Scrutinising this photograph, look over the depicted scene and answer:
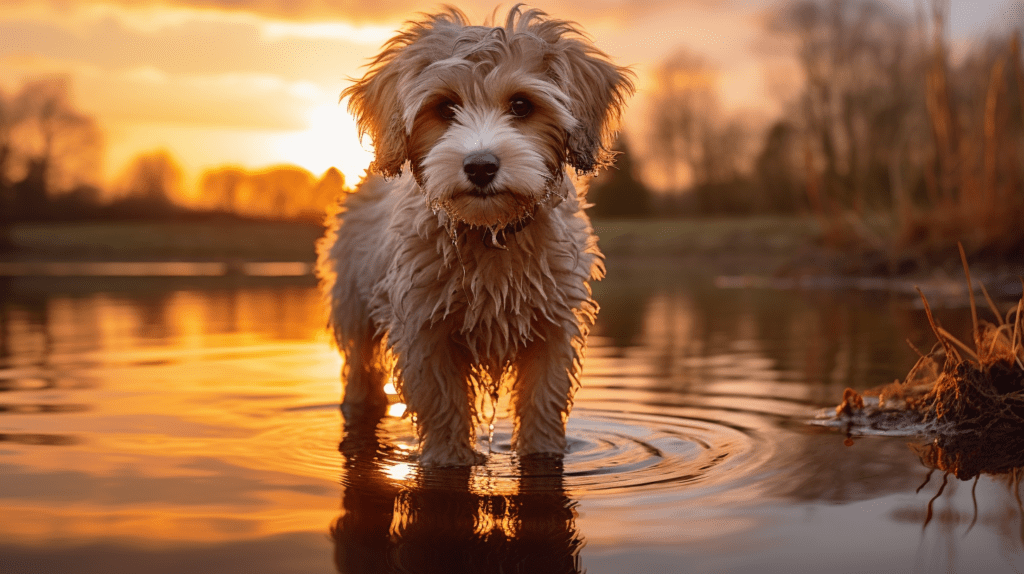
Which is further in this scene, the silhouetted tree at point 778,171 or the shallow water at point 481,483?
the silhouetted tree at point 778,171

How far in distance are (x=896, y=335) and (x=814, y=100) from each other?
119 feet

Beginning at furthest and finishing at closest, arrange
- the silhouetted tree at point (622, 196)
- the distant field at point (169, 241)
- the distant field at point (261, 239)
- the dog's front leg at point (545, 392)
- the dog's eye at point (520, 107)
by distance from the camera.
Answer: the silhouetted tree at point (622, 196), the distant field at point (169, 241), the distant field at point (261, 239), the dog's front leg at point (545, 392), the dog's eye at point (520, 107)

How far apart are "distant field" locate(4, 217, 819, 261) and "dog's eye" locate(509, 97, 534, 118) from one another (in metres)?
29.8

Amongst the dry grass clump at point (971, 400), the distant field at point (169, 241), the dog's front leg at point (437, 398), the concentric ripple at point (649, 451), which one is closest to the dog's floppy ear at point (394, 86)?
the dog's front leg at point (437, 398)

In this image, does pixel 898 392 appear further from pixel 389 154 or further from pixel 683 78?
pixel 683 78

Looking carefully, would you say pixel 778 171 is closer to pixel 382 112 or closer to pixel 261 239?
pixel 261 239

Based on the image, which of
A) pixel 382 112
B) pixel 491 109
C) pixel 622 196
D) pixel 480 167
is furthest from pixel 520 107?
pixel 622 196

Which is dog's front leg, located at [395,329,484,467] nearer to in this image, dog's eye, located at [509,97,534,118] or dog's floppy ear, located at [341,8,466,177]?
dog's floppy ear, located at [341,8,466,177]

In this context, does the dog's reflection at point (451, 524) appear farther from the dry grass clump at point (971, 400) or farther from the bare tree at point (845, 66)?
the bare tree at point (845, 66)

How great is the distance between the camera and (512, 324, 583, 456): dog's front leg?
4746mm

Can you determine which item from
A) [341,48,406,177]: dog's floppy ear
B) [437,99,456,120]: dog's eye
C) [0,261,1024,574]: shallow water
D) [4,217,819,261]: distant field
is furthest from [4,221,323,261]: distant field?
[437,99,456,120]: dog's eye

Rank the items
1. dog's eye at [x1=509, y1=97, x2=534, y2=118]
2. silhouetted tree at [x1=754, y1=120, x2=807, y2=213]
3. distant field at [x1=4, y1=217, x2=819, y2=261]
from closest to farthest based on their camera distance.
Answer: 1. dog's eye at [x1=509, y1=97, x2=534, y2=118]
2. distant field at [x1=4, y1=217, x2=819, y2=261]
3. silhouetted tree at [x1=754, y1=120, x2=807, y2=213]

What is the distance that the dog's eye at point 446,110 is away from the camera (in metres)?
4.21

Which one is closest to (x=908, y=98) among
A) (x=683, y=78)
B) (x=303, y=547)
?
(x=683, y=78)
